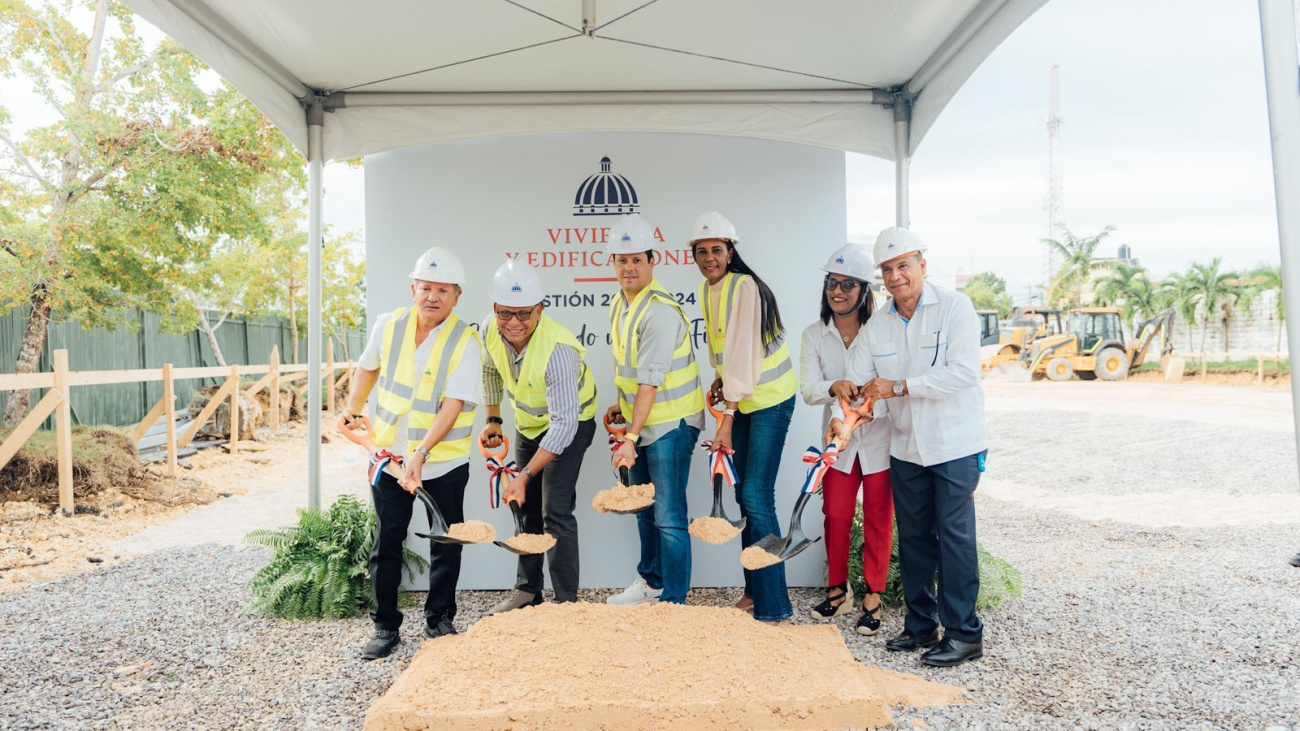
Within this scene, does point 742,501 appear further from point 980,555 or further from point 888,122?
point 888,122

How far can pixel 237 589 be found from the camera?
4.89 meters

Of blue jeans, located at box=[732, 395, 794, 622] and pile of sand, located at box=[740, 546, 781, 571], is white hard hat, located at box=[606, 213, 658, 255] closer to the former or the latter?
blue jeans, located at box=[732, 395, 794, 622]

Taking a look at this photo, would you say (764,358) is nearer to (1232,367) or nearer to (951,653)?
(951,653)

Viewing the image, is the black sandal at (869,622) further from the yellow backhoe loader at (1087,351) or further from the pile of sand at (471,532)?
the yellow backhoe loader at (1087,351)

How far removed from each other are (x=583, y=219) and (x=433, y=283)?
133cm

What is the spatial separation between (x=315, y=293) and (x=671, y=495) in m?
2.47

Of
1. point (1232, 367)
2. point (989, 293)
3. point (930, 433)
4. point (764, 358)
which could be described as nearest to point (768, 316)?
point (764, 358)

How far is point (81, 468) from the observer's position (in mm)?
7938

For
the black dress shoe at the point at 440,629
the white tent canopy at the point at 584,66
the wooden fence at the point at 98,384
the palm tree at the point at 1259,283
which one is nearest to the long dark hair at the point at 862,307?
the white tent canopy at the point at 584,66

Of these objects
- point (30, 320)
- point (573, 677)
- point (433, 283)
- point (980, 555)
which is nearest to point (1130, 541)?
point (980, 555)

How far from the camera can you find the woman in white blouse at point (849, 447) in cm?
382

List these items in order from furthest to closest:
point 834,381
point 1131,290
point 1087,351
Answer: point 1131,290 < point 1087,351 < point 834,381

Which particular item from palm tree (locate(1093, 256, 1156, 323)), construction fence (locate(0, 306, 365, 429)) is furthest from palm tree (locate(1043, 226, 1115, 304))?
construction fence (locate(0, 306, 365, 429))

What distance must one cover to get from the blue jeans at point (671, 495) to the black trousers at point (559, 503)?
11.7 inches
